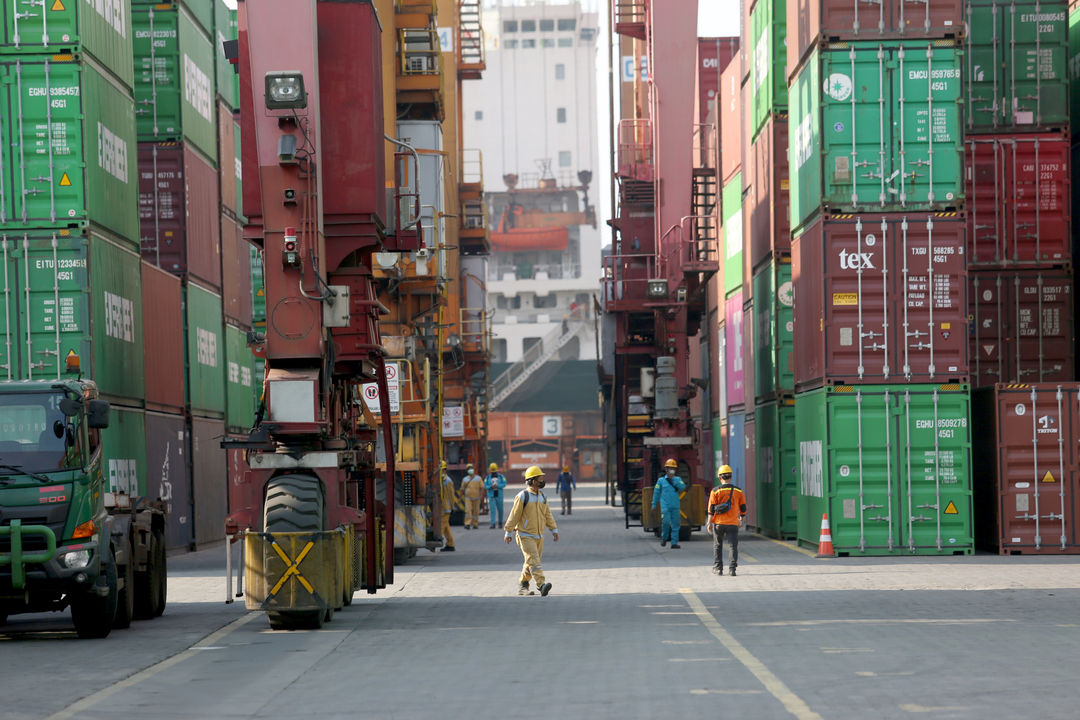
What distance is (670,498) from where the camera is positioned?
28.6 metres

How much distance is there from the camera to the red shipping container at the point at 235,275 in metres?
35.1

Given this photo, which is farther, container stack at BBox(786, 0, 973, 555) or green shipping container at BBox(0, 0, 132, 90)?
container stack at BBox(786, 0, 973, 555)

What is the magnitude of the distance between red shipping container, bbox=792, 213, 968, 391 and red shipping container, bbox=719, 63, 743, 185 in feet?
36.2

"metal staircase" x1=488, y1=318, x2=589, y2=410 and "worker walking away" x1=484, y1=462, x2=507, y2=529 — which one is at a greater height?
"metal staircase" x1=488, y1=318, x2=589, y2=410

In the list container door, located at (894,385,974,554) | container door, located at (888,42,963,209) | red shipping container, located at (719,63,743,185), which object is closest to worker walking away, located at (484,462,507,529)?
red shipping container, located at (719,63,743,185)

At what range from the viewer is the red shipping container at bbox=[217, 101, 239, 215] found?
113 ft

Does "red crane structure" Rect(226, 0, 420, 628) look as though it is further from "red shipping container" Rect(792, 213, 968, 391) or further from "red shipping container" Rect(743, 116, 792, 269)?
"red shipping container" Rect(743, 116, 792, 269)

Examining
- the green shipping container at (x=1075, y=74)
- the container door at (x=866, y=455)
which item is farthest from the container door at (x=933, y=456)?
the green shipping container at (x=1075, y=74)

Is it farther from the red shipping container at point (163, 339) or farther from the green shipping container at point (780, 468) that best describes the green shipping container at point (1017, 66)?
the red shipping container at point (163, 339)

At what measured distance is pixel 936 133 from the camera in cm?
2377

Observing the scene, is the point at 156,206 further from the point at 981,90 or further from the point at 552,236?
the point at 552,236

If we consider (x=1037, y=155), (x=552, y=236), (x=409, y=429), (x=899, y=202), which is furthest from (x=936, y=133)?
(x=552, y=236)

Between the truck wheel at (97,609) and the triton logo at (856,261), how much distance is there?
12680mm

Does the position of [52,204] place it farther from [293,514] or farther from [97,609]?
[293,514]
